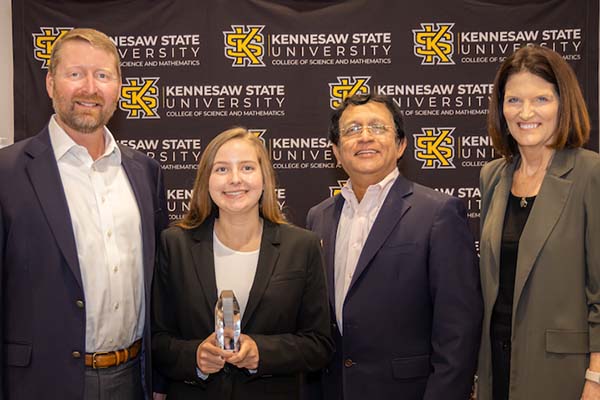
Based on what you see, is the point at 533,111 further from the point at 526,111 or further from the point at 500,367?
the point at 500,367

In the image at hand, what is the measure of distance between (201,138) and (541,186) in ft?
10.6

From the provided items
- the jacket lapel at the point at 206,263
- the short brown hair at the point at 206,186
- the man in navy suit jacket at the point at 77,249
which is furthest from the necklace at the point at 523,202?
the man in navy suit jacket at the point at 77,249

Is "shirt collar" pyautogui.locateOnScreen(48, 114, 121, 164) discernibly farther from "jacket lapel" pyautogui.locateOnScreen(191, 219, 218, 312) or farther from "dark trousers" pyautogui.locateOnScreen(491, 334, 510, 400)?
"dark trousers" pyautogui.locateOnScreen(491, 334, 510, 400)

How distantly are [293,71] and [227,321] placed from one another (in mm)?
3307

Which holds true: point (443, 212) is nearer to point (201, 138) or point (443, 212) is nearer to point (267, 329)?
point (267, 329)

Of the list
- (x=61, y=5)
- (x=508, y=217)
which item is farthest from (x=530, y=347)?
(x=61, y=5)

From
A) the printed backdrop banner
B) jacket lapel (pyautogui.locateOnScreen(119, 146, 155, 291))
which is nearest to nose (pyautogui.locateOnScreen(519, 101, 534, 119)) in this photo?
jacket lapel (pyautogui.locateOnScreen(119, 146, 155, 291))

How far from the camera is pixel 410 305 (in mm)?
2652

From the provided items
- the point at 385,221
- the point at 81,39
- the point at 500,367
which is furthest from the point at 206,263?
the point at 500,367

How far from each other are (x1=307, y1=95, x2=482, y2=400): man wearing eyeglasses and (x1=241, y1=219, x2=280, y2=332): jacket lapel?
40 cm

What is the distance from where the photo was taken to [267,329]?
7.93ft

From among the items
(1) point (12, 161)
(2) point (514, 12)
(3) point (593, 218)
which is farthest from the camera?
(2) point (514, 12)

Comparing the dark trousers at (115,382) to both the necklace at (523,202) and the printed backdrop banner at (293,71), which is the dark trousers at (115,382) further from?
the printed backdrop banner at (293,71)

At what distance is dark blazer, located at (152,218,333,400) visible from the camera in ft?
7.79
